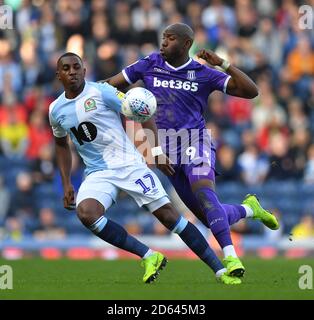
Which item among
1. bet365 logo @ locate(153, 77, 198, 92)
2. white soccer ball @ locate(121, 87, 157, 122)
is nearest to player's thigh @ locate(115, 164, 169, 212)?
white soccer ball @ locate(121, 87, 157, 122)

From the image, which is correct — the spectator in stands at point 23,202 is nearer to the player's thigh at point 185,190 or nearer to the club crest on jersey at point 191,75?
the player's thigh at point 185,190

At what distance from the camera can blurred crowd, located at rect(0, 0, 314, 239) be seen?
19250 mm

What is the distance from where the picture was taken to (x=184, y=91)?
11.4 m

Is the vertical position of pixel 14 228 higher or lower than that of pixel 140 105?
higher

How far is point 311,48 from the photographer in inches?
848

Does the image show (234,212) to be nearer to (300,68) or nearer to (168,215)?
(168,215)

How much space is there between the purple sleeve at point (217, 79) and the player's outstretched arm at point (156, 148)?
95 centimetres

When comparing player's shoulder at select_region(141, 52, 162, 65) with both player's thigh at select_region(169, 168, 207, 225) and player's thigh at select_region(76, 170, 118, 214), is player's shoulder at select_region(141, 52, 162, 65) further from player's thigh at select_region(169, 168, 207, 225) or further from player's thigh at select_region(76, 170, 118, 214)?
player's thigh at select_region(76, 170, 118, 214)

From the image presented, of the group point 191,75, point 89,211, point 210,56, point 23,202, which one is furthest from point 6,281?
point 23,202

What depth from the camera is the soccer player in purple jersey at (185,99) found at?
1112 cm

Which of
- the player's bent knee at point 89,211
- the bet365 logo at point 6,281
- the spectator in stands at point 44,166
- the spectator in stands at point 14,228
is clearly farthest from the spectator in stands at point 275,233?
the player's bent knee at point 89,211

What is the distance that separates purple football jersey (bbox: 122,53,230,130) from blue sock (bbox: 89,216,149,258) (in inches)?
47.4

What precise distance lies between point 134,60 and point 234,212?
978cm
